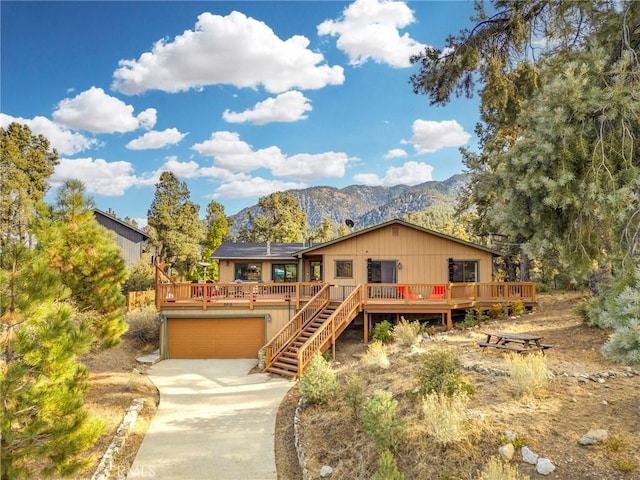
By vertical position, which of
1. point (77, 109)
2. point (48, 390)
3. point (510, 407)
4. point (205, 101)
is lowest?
point (510, 407)

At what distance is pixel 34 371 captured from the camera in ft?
17.1

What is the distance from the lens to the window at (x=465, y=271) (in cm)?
1885

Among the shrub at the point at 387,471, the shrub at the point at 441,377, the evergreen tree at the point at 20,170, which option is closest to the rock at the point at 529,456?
the shrub at the point at 387,471

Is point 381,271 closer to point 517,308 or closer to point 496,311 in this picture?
point 496,311

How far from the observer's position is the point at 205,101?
2348 cm

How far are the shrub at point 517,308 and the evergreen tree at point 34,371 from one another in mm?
15689

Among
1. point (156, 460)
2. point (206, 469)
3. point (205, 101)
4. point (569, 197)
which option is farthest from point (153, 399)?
point (205, 101)

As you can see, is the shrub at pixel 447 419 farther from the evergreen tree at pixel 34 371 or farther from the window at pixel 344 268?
the window at pixel 344 268

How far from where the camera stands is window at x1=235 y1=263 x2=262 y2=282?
21.9m

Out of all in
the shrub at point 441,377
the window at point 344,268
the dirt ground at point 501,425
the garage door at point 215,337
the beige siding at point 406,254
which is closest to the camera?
the dirt ground at point 501,425

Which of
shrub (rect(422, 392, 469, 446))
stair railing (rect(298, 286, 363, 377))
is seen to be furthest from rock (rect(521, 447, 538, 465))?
stair railing (rect(298, 286, 363, 377))

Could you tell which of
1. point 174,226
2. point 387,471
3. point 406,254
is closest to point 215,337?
point 406,254

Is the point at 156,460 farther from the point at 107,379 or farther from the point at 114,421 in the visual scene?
the point at 107,379

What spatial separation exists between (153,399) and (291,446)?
4.87 m
